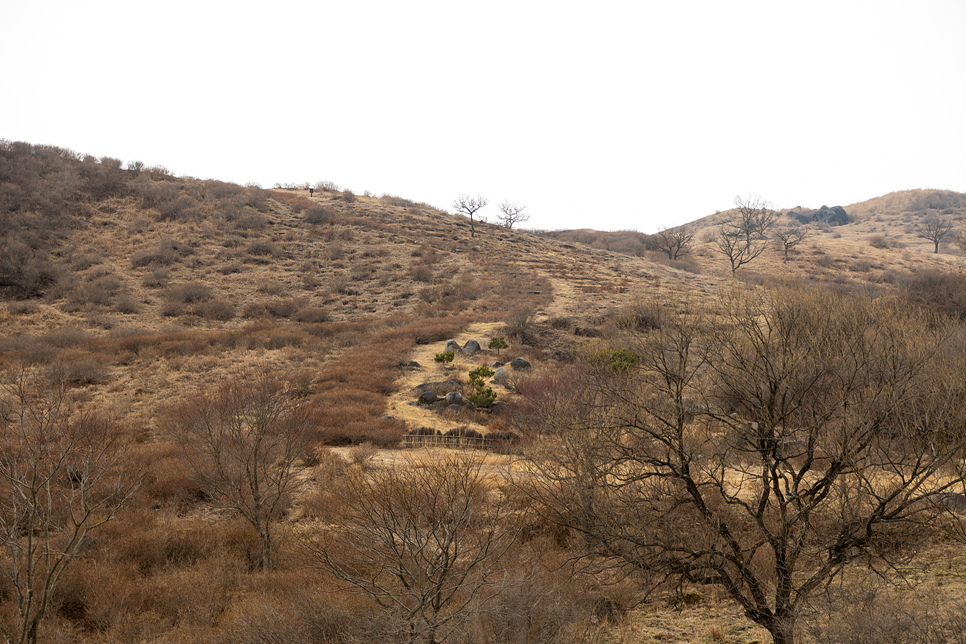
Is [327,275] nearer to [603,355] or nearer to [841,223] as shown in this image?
[603,355]

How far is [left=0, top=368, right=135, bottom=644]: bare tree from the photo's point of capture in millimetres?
5340

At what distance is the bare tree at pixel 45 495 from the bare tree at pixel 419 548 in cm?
293

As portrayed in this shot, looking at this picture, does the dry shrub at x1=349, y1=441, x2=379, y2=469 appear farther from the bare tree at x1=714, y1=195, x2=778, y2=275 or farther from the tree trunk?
the bare tree at x1=714, y1=195, x2=778, y2=275

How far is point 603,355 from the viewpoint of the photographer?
1531 cm

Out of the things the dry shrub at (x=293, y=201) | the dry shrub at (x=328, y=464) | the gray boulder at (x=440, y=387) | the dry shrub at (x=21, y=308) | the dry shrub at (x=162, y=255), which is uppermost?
the dry shrub at (x=293, y=201)

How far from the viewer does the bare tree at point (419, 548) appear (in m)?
5.81

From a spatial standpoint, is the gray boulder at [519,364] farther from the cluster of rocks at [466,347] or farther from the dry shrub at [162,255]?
the dry shrub at [162,255]

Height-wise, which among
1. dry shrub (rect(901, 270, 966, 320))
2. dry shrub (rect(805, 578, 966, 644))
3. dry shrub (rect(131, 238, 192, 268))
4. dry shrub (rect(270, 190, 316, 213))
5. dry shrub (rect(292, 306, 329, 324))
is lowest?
dry shrub (rect(805, 578, 966, 644))

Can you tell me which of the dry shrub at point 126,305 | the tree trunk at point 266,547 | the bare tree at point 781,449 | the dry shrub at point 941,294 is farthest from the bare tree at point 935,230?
the dry shrub at point 126,305

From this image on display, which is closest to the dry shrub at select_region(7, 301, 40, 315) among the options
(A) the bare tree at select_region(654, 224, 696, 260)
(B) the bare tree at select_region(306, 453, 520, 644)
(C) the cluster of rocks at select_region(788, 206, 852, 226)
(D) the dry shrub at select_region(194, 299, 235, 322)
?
(D) the dry shrub at select_region(194, 299, 235, 322)

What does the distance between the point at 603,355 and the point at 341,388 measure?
10.8 m

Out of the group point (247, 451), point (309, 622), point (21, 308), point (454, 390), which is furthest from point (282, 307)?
point (309, 622)

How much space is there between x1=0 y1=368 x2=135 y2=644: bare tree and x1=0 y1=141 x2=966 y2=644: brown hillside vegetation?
0.13m

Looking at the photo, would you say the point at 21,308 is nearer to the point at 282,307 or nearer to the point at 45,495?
the point at 282,307
